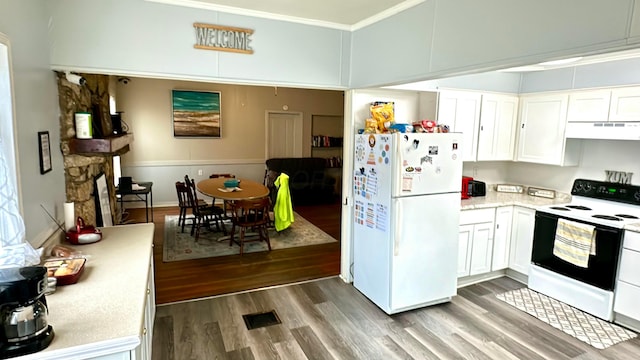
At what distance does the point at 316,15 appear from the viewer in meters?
3.12

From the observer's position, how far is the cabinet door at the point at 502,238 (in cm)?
388

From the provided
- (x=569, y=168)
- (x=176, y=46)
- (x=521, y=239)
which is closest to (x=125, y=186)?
(x=176, y=46)

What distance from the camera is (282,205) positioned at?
5512 mm

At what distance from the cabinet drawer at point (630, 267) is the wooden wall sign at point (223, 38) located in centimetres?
358

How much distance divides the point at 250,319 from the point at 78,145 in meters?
1.95

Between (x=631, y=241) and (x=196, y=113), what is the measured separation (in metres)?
7.09

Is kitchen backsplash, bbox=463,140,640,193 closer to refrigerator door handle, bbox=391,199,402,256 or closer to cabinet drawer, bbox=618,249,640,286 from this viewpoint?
cabinet drawer, bbox=618,249,640,286

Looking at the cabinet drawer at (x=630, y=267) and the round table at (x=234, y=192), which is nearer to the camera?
the cabinet drawer at (x=630, y=267)

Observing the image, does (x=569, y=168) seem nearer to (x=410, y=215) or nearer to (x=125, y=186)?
(x=410, y=215)

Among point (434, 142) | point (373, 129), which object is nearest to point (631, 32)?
point (434, 142)

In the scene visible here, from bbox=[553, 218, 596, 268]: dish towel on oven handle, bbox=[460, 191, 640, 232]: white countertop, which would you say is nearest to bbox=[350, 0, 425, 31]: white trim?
bbox=[460, 191, 640, 232]: white countertop

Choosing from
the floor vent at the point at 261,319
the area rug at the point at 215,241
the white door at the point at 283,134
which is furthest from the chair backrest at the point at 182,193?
the floor vent at the point at 261,319

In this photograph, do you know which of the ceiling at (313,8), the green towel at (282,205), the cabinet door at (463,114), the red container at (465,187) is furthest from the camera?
the green towel at (282,205)

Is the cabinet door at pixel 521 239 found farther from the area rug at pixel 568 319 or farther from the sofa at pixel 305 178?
the sofa at pixel 305 178
